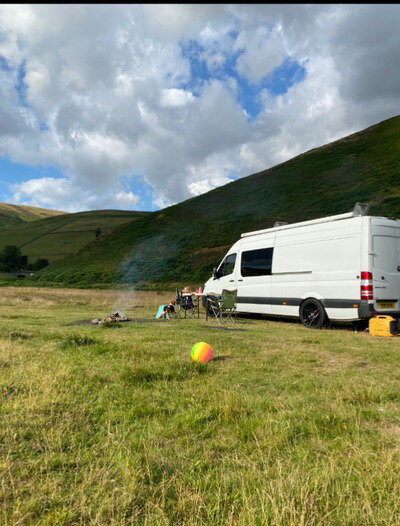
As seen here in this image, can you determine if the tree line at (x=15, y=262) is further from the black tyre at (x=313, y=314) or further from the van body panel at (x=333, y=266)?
the black tyre at (x=313, y=314)

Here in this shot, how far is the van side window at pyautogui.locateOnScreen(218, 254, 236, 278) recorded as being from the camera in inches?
579

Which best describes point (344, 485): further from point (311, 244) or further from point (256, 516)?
point (311, 244)

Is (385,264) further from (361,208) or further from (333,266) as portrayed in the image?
(361,208)

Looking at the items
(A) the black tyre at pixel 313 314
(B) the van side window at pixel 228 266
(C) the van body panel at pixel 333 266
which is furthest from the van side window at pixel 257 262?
(A) the black tyre at pixel 313 314

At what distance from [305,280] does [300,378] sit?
6.68 m

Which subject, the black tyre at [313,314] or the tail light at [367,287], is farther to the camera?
the black tyre at [313,314]

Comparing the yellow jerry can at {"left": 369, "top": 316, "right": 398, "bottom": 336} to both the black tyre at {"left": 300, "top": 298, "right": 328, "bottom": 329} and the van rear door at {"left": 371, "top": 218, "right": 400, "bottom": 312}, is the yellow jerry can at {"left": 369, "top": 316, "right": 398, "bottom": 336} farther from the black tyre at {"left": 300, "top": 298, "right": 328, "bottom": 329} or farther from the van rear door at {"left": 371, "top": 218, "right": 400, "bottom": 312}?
the black tyre at {"left": 300, "top": 298, "right": 328, "bottom": 329}

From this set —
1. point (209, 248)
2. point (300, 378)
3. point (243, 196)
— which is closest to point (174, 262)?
point (209, 248)

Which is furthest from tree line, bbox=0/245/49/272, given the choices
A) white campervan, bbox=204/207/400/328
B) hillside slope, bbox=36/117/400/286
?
white campervan, bbox=204/207/400/328

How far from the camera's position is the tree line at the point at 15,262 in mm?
72688

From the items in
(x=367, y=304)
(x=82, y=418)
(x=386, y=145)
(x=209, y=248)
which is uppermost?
(x=386, y=145)

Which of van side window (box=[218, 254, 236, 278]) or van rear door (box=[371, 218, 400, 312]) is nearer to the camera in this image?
van rear door (box=[371, 218, 400, 312])

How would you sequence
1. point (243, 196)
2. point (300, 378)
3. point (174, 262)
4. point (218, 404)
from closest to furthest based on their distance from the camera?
point (218, 404), point (300, 378), point (174, 262), point (243, 196)

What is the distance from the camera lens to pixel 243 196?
49.9 m
